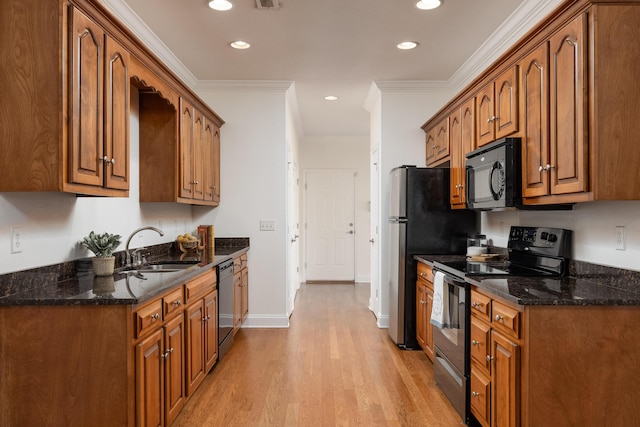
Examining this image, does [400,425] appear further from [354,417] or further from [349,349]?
[349,349]

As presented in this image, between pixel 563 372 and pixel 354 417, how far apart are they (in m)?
1.28

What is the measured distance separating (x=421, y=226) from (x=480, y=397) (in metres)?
1.88

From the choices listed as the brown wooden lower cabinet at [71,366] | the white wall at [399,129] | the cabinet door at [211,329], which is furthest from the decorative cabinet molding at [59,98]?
the white wall at [399,129]

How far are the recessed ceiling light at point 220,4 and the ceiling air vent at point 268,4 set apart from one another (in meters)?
0.20

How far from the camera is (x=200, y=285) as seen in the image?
10.2ft

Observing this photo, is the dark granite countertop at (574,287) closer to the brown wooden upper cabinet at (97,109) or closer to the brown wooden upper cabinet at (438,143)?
the brown wooden upper cabinet at (438,143)

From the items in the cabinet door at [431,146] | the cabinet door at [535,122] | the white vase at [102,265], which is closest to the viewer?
the cabinet door at [535,122]

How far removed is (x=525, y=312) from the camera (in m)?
1.97

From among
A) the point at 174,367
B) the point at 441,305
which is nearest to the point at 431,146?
the point at 441,305

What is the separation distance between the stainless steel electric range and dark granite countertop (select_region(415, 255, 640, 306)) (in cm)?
11

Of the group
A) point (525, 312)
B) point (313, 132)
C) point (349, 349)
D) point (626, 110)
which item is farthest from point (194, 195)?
point (313, 132)

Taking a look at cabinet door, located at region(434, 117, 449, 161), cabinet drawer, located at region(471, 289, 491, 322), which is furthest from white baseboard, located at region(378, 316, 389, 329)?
cabinet drawer, located at region(471, 289, 491, 322)

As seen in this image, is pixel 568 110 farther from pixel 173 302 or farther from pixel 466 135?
pixel 173 302

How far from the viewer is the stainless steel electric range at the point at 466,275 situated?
8.71 feet
